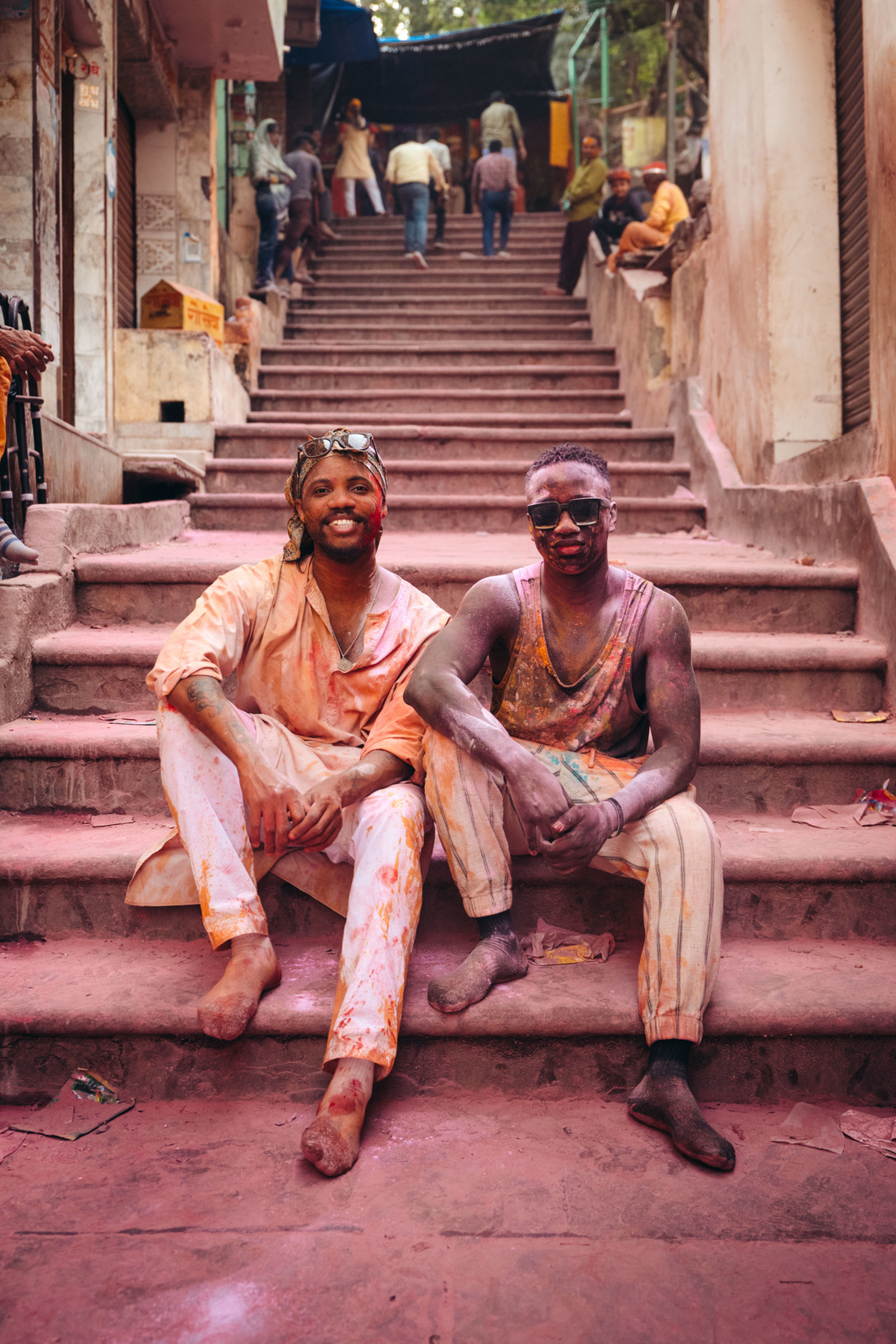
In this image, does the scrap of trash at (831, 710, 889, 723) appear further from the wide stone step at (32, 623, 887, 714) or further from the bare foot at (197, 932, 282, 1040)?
the bare foot at (197, 932, 282, 1040)

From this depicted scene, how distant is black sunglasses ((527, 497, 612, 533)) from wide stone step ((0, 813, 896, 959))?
0.91 metres

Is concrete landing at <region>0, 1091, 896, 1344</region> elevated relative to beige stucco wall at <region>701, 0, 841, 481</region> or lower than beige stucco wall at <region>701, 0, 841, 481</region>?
lower

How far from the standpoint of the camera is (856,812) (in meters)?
3.02

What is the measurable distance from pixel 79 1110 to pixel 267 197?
9.75 m

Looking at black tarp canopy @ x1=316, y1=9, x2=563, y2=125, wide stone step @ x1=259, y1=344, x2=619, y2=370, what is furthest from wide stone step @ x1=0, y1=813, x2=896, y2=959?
black tarp canopy @ x1=316, y1=9, x2=563, y2=125

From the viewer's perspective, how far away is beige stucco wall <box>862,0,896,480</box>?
386 cm

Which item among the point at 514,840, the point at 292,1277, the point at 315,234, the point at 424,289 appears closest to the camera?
the point at 292,1277

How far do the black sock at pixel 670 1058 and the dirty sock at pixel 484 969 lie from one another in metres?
0.38

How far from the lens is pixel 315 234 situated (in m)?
12.4

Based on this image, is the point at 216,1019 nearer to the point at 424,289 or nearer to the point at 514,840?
the point at 514,840

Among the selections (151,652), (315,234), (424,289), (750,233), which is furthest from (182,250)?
(151,652)

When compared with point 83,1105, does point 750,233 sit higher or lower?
higher

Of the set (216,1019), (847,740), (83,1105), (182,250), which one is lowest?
(83,1105)

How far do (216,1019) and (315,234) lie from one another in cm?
1199
